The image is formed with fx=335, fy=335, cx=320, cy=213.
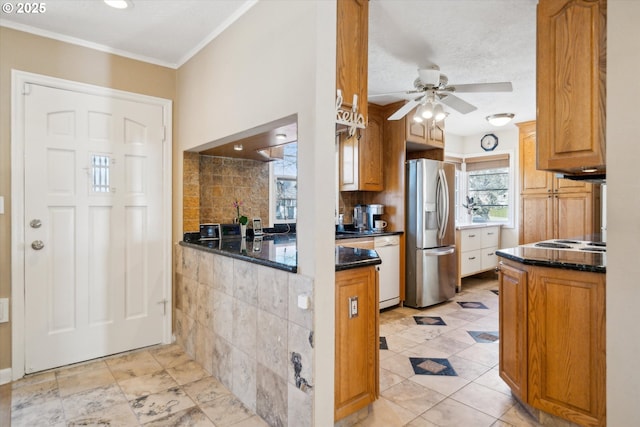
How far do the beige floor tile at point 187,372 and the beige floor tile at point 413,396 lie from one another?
133cm

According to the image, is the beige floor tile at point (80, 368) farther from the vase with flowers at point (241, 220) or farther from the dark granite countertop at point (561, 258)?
the dark granite countertop at point (561, 258)

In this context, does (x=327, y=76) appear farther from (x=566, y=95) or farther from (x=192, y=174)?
(x=192, y=174)

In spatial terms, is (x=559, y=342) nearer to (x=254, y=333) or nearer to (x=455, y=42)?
(x=254, y=333)

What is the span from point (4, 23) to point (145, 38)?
2.92 ft

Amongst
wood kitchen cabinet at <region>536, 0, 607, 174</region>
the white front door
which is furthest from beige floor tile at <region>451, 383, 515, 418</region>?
the white front door

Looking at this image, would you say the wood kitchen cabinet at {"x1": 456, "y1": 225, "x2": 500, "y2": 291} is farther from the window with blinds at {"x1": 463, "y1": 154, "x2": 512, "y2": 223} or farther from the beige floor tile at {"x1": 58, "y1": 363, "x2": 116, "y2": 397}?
the beige floor tile at {"x1": 58, "y1": 363, "x2": 116, "y2": 397}

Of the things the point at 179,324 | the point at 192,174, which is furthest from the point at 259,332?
the point at 192,174

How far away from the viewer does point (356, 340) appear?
1.86m

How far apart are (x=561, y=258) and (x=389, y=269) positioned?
84.1 inches

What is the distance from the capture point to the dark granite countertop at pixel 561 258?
1723 millimetres

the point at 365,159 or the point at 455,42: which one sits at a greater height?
the point at 455,42

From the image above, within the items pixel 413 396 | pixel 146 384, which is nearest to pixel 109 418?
pixel 146 384

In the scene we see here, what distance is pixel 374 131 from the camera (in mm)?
4273

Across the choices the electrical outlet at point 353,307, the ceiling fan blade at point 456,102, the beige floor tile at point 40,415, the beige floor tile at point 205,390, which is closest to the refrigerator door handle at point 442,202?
the ceiling fan blade at point 456,102
